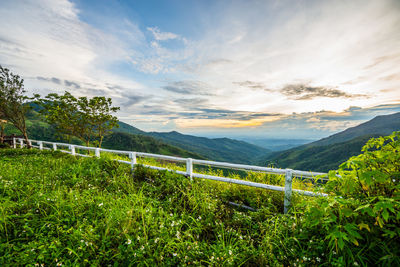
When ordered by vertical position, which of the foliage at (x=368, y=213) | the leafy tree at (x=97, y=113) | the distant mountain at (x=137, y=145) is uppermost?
the leafy tree at (x=97, y=113)

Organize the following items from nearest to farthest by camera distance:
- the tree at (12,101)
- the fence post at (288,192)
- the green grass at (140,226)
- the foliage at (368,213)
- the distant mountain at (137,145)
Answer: the foliage at (368,213)
the green grass at (140,226)
the fence post at (288,192)
the tree at (12,101)
the distant mountain at (137,145)

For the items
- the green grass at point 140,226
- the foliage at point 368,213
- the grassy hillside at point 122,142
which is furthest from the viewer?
the grassy hillside at point 122,142

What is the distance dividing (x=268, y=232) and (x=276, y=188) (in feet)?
4.54

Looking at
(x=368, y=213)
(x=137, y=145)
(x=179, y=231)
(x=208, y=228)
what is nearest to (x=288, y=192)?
(x=368, y=213)

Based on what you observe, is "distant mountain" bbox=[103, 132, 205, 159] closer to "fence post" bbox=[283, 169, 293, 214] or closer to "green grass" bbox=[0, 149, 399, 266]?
"green grass" bbox=[0, 149, 399, 266]

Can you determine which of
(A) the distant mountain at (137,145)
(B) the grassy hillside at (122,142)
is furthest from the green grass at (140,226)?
(A) the distant mountain at (137,145)

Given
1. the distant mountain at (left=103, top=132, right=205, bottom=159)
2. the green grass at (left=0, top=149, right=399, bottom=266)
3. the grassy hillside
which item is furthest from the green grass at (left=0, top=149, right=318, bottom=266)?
the distant mountain at (left=103, top=132, right=205, bottom=159)

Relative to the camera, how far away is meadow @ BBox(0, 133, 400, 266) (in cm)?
252

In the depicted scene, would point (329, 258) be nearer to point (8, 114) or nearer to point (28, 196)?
point (28, 196)

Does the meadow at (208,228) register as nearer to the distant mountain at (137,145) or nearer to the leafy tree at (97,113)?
the leafy tree at (97,113)

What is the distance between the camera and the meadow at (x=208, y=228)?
8.25 ft

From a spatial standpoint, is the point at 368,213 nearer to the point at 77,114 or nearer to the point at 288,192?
the point at 288,192

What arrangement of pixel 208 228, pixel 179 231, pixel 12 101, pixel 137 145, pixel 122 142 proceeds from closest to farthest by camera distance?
pixel 179 231, pixel 208 228, pixel 12 101, pixel 137 145, pixel 122 142

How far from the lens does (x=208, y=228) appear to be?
12.5ft
